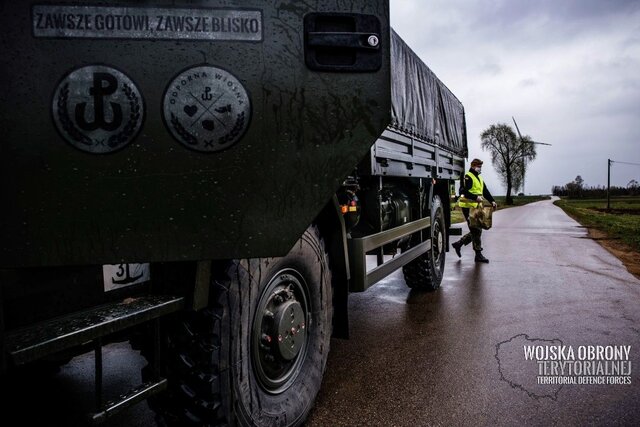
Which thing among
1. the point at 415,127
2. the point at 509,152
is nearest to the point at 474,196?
the point at 415,127

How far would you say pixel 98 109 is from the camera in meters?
1.74

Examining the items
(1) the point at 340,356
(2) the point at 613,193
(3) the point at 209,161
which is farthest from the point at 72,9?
(2) the point at 613,193

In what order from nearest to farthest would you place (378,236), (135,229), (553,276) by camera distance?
(135,229) < (378,236) < (553,276)

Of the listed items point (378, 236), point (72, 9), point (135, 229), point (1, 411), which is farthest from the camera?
point (378, 236)

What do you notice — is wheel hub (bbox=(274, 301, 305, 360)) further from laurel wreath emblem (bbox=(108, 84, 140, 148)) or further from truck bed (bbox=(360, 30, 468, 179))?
truck bed (bbox=(360, 30, 468, 179))

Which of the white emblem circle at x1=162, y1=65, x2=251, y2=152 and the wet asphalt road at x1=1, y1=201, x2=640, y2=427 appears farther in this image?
the wet asphalt road at x1=1, y1=201, x2=640, y2=427

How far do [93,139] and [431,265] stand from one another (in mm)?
5819

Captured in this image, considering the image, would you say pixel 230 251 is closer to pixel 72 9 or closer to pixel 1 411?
pixel 72 9

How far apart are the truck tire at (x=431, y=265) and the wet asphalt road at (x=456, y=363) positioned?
178 mm

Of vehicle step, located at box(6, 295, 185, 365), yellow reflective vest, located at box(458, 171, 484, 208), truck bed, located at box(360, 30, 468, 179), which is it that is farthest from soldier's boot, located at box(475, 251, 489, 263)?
vehicle step, located at box(6, 295, 185, 365)

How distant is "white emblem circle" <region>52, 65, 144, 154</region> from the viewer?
1711 mm

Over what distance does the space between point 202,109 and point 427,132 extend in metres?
4.98

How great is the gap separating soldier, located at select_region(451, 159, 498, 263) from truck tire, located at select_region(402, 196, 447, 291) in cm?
272

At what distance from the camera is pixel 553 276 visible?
823 cm
